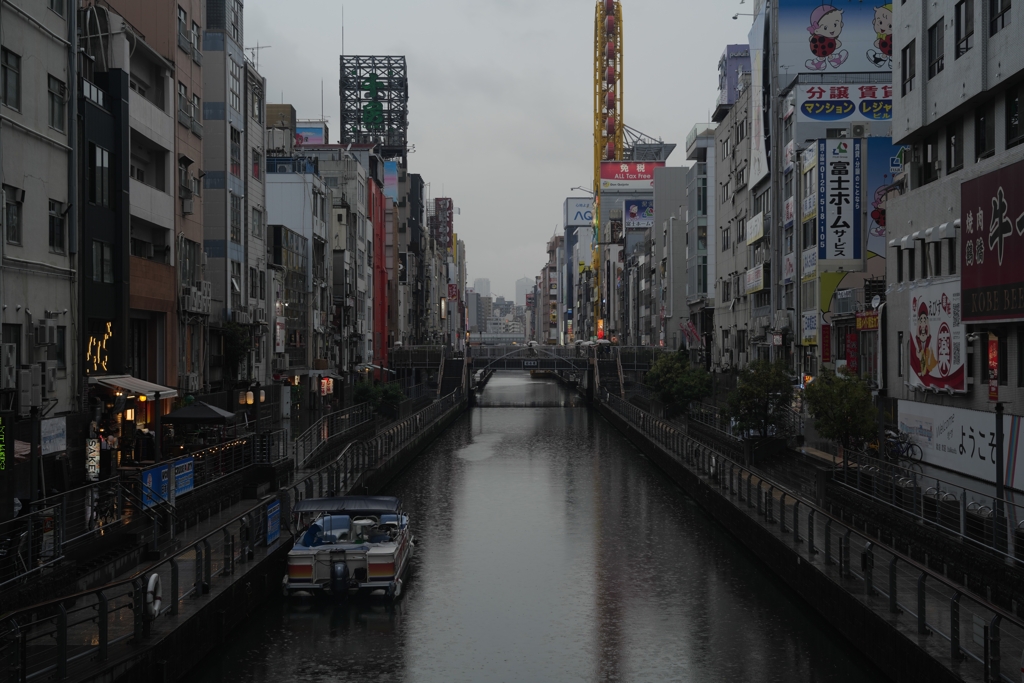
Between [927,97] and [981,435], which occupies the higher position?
[927,97]

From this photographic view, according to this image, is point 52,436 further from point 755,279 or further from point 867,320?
point 755,279

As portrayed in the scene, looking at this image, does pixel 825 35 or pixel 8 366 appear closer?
pixel 8 366

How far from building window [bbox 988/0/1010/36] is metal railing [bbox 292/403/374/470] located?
82.0 feet

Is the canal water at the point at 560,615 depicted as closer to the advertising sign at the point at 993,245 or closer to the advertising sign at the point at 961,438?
the advertising sign at the point at 961,438

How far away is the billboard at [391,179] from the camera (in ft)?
391

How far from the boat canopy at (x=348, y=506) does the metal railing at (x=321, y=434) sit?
1193cm

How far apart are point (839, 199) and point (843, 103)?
9500 mm

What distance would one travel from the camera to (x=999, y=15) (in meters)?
24.7

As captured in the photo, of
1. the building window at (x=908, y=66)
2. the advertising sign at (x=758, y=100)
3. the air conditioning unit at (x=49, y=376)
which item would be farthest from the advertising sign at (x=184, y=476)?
the advertising sign at (x=758, y=100)

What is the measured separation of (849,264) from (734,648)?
34.3 meters

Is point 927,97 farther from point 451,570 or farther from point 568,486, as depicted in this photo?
point 568,486

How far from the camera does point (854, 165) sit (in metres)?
48.5

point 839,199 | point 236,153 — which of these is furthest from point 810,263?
point 236,153

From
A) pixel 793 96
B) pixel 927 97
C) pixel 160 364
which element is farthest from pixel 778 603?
pixel 793 96
